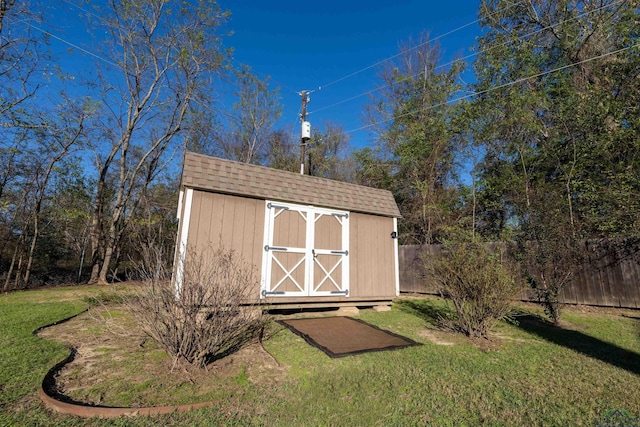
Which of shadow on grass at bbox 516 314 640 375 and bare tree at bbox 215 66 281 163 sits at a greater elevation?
bare tree at bbox 215 66 281 163

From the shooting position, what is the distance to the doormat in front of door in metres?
3.85

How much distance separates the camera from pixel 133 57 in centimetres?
1173

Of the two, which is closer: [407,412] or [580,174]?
[407,412]

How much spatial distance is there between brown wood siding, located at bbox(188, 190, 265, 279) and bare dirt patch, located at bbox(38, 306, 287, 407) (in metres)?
1.66

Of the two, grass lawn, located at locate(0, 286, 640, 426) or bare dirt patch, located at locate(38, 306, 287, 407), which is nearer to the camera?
grass lawn, located at locate(0, 286, 640, 426)

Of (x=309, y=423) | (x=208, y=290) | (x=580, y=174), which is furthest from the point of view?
(x=580, y=174)

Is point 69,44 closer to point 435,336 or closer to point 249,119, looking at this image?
point 249,119

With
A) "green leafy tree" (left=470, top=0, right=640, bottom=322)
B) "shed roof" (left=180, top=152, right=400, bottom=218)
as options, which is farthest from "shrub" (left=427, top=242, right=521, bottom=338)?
"shed roof" (left=180, top=152, right=400, bottom=218)

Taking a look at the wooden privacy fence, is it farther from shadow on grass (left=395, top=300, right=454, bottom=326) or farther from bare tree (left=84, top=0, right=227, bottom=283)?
bare tree (left=84, top=0, right=227, bottom=283)

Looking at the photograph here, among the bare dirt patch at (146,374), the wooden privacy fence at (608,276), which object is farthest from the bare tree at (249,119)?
the bare dirt patch at (146,374)

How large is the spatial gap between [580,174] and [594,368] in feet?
27.5

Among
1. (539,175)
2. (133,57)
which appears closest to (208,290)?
(539,175)

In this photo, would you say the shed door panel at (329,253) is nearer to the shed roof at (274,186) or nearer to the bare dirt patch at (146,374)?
the shed roof at (274,186)

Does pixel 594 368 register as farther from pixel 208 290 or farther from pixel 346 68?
pixel 346 68
